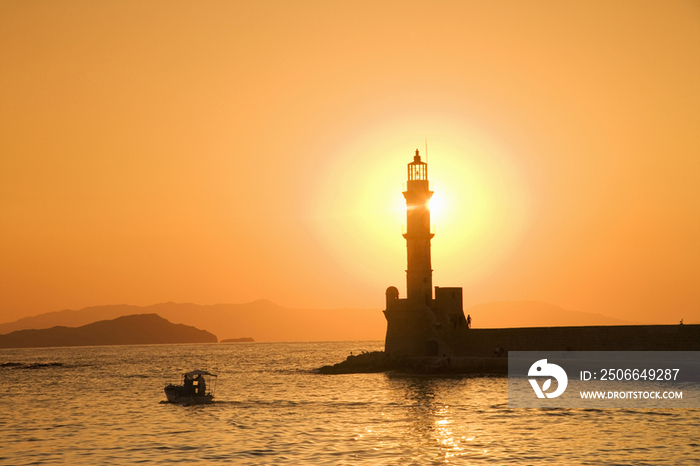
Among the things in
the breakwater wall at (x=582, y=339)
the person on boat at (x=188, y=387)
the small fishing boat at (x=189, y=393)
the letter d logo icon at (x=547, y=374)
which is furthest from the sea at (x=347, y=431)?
the breakwater wall at (x=582, y=339)

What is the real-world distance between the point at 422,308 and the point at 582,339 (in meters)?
12.3

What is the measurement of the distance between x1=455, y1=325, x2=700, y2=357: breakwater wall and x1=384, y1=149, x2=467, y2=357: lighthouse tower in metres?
1.44

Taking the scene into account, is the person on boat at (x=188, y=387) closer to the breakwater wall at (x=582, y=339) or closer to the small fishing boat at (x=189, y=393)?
the small fishing boat at (x=189, y=393)

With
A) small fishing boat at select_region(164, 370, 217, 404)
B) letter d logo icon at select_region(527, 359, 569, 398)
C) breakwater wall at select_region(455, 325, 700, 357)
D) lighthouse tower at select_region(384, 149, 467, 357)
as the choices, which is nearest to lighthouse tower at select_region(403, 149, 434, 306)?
lighthouse tower at select_region(384, 149, 467, 357)

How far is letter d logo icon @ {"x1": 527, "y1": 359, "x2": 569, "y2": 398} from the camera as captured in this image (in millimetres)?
39906

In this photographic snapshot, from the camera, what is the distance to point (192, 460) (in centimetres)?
2289

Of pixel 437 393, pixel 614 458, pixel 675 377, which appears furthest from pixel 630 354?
pixel 614 458

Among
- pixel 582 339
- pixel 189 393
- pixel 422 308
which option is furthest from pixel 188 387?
pixel 582 339

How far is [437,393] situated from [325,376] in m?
20.1

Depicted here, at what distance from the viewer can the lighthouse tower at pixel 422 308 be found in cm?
5253

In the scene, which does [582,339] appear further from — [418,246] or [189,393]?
[189,393]

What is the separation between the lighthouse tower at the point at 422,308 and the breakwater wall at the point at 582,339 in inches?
56.7

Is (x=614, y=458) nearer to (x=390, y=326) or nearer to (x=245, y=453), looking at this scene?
(x=245, y=453)

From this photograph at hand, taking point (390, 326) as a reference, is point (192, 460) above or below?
below
